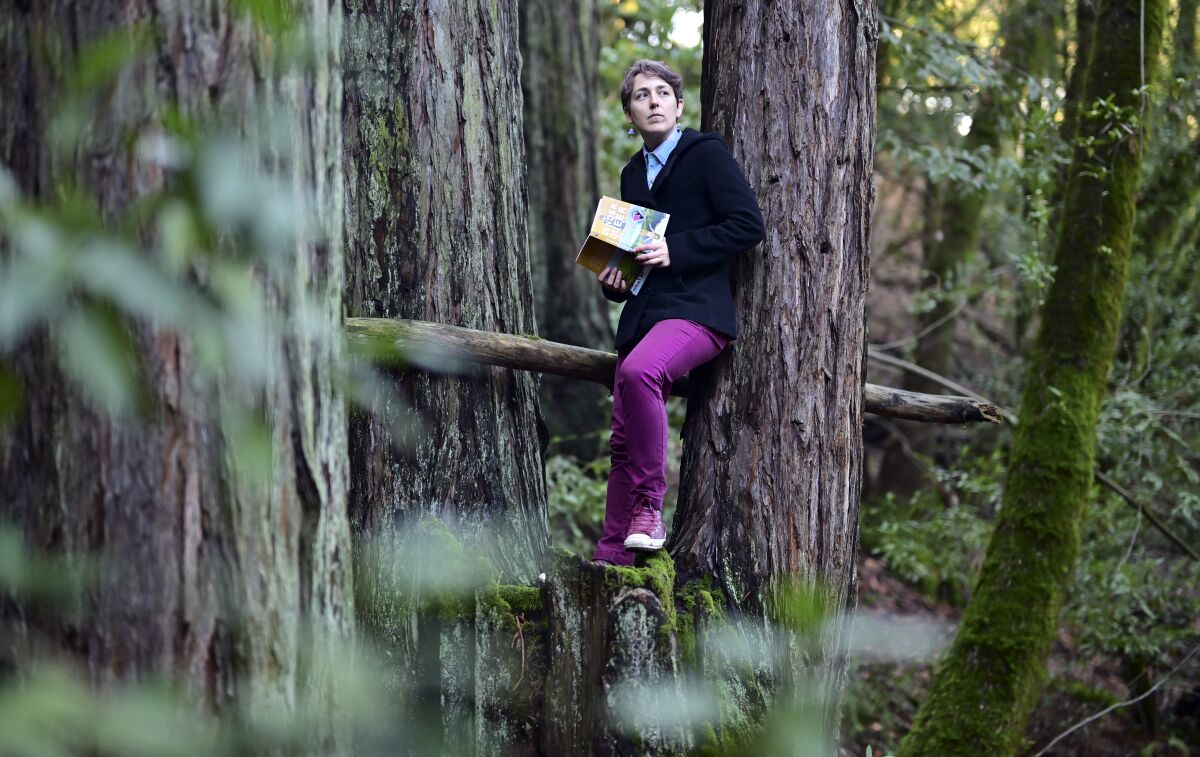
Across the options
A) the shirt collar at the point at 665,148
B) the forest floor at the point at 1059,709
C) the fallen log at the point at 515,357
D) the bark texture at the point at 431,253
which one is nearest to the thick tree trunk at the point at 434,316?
the bark texture at the point at 431,253

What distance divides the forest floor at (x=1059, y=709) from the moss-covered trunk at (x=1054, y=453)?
1.40 meters

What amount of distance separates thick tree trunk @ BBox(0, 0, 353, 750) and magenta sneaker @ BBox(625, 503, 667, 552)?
1749 millimetres

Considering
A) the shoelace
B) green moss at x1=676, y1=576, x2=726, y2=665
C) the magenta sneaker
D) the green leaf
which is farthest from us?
the shoelace

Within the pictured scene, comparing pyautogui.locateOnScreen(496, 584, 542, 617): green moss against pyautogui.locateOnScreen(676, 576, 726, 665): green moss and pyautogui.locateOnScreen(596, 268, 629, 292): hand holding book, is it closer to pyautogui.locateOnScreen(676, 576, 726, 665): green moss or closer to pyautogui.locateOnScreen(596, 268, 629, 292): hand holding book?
pyautogui.locateOnScreen(676, 576, 726, 665): green moss

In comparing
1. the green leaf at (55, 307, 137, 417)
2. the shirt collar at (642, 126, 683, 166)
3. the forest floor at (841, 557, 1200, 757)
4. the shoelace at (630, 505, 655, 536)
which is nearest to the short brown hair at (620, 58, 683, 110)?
the shirt collar at (642, 126, 683, 166)

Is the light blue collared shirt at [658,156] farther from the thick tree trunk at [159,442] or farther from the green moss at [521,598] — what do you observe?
the thick tree trunk at [159,442]

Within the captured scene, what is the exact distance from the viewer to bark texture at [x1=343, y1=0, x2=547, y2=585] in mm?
3211

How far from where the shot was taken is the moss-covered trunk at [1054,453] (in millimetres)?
5230

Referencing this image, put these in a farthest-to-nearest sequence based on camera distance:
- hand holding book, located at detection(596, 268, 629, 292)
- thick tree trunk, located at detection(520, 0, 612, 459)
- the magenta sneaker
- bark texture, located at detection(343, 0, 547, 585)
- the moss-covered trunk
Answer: thick tree trunk, located at detection(520, 0, 612, 459) → the moss-covered trunk → hand holding book, located at detection(596, 268, 629, 292) → the magenta sneaker → bark texture, located at detection(343, 0, 547, 585)

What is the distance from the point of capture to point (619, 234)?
11.5ft

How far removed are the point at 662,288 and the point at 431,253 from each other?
78 cm

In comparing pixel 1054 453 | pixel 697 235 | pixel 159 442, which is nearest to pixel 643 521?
pixel 697 235

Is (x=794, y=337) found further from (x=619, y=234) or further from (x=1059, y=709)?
(x=1059, y=709)

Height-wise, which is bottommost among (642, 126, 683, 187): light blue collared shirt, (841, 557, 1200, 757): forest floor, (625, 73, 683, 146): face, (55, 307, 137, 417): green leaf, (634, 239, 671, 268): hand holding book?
(841, 557, 1200, 757): forest floor
